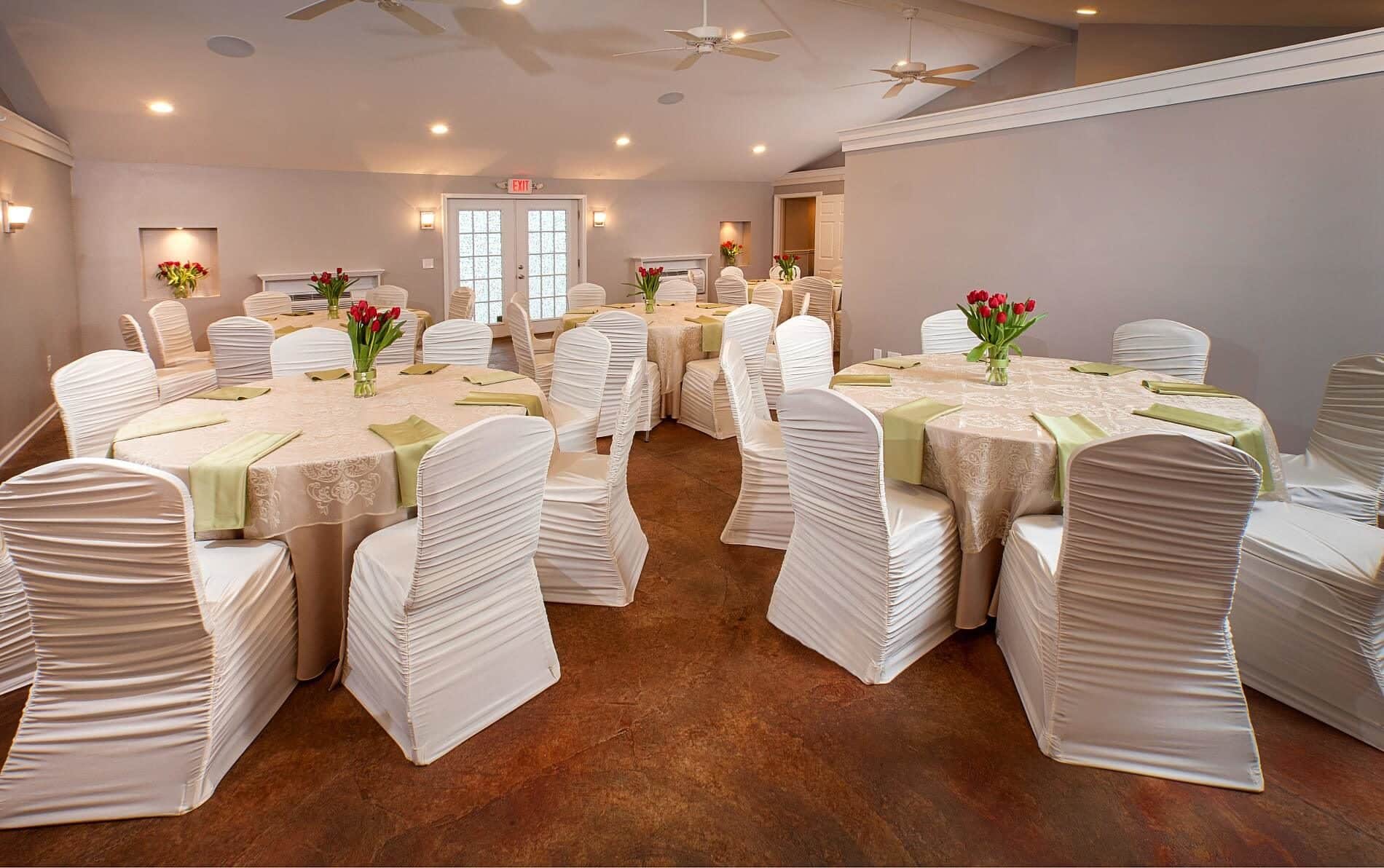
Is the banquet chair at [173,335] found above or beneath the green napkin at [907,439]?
above

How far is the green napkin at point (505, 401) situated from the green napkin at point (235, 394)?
33.8 inches

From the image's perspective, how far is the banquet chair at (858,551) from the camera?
8.16 ft

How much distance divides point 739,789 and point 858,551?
2.81ft

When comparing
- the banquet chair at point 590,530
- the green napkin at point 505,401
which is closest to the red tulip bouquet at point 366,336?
the green napkin at point 505,401

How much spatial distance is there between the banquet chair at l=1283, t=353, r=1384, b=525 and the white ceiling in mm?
5413

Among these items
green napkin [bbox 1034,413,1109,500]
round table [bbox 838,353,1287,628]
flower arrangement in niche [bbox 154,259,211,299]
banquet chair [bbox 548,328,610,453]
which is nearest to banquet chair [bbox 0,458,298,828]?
banquet chair [bbox 548,328,610,453]

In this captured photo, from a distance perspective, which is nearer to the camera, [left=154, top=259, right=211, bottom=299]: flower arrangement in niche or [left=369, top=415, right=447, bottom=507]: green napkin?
[left=369, top=415, right=447, bottom=507]: green napkin

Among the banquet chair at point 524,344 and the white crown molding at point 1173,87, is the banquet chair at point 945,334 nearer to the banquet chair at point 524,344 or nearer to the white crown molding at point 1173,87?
the white crown molding at point 1173,87

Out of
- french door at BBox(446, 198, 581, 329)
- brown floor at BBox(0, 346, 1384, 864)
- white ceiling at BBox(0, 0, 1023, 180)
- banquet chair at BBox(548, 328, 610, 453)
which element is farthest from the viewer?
french door at BBox(446, 198, 581, 329)

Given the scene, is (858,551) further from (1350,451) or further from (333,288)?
(333,288)

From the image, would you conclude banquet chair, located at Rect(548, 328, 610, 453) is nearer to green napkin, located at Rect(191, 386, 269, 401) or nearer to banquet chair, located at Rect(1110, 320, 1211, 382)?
green napkin, located at Rect(191, 386, 269, 401)

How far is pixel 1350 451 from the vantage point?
3.10 metres

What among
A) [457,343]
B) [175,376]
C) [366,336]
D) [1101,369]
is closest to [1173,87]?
[1101,369]

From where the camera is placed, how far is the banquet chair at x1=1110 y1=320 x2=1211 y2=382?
4027 mm
